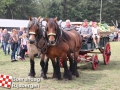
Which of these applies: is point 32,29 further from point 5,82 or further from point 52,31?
Result: point 5,82

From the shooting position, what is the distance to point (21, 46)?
40.8ft

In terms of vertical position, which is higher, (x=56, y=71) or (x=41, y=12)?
(x=41, y=12)

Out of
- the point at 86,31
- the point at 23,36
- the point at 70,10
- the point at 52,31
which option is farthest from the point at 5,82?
the point at 70,10

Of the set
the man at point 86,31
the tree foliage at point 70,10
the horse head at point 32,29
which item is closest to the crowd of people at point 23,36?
the man at point 86,31

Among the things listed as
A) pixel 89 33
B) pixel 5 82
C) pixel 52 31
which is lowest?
pixel 5 82

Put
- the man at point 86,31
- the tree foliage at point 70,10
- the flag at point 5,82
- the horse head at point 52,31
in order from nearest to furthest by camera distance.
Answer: the flag at point 5,82 < the horse head at point 52,31 < the man at point 86,31 < the tree foliage at point 70,10

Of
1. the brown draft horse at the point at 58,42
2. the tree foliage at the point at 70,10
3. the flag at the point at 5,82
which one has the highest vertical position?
the tree foliage at the point at 70,10

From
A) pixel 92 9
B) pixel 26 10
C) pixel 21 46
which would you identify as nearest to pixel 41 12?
pixel 26 10

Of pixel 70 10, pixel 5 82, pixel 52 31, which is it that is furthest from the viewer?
pixel 70 10

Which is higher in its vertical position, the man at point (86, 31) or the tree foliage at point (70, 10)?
the tree foliage at point (70, 10)

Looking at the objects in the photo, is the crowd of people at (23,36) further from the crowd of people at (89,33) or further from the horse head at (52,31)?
the horse head at (52,31)

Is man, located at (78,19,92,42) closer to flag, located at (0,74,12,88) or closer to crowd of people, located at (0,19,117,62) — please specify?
crowd of people, located at (0,19,117,62)

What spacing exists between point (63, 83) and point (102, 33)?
14.1 ft

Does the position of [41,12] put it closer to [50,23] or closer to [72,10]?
[72,10]
